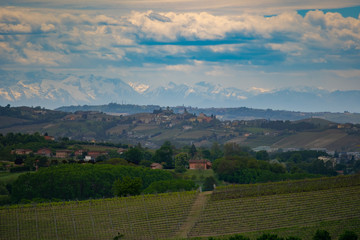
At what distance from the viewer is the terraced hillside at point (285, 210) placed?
2270 inches

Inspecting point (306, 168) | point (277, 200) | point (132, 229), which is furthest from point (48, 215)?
point (306, 168)

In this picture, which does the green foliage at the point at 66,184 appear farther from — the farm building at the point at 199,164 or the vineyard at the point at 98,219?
the farm building at the point at 199,164

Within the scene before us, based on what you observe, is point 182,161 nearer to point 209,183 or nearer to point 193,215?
point 209,183

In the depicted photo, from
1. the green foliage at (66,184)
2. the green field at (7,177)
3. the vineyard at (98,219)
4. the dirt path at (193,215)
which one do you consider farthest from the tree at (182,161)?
the vineyard at (98,219)

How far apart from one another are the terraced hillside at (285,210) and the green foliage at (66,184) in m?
21.1

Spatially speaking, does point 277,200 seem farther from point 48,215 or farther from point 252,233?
point 48,215

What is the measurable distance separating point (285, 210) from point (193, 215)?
10.1 metres

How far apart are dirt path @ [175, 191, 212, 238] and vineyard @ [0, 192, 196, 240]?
59 cm

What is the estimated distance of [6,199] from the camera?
81.6 meters

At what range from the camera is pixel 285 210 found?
209 ft

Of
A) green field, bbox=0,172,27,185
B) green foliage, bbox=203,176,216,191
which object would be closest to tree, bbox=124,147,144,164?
green foliage, bbox=203,176,216,191

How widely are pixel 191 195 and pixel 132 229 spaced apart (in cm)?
1489

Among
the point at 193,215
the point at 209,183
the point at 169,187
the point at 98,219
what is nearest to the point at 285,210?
the point at 193,215

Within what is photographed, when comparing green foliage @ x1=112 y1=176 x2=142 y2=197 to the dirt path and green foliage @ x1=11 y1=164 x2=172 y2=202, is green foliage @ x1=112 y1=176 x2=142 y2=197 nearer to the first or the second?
green foliage @ x1=11 y1=164 x2=172 y2=202
